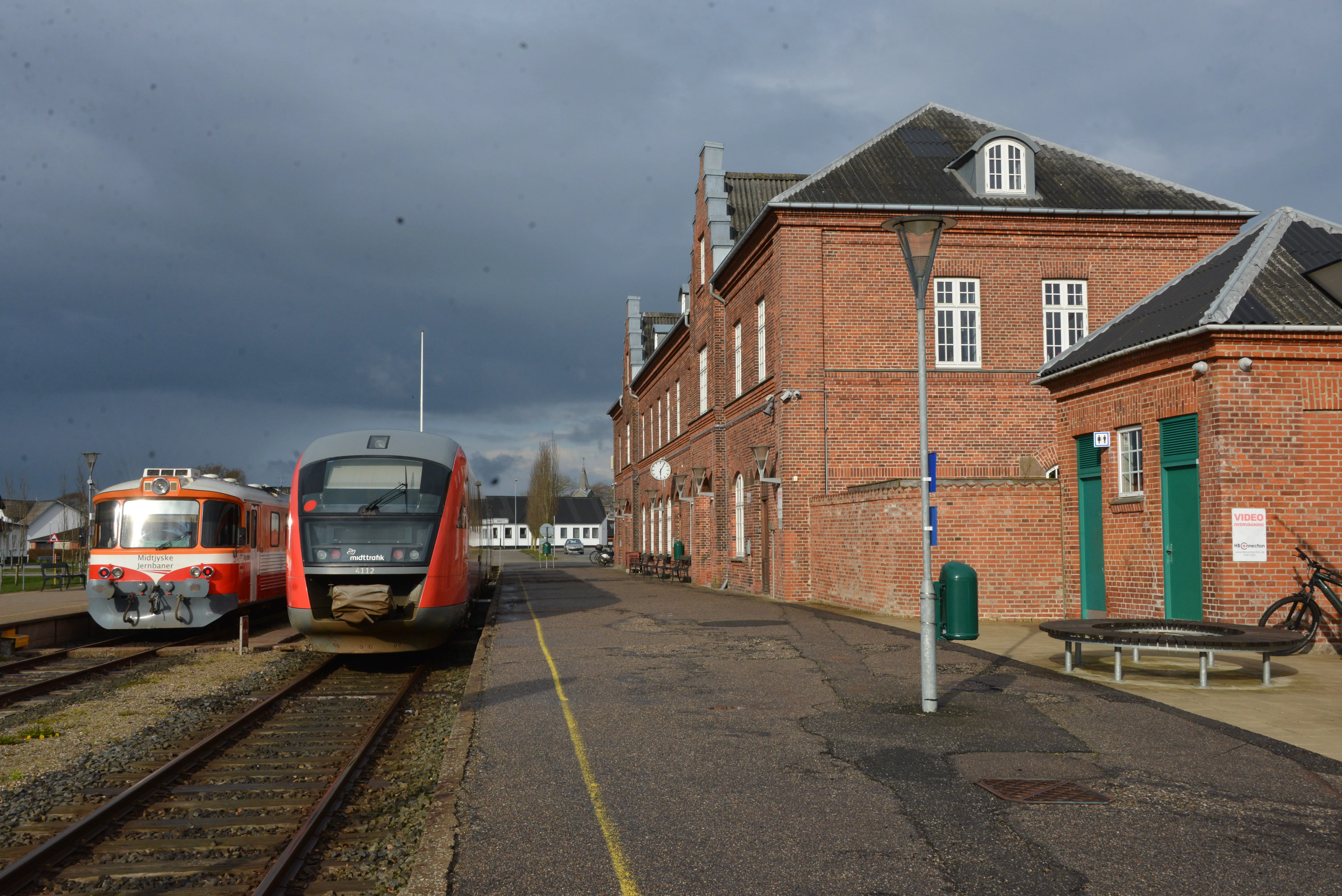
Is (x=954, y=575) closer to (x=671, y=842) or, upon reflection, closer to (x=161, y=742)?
(x=671, y=842)

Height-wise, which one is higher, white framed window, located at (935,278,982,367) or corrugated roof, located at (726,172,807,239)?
corrugated roof, located at (726,172,807,239)

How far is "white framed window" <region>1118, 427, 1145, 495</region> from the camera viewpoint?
14312mm

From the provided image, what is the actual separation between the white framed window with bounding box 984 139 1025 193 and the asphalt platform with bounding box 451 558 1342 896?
1462 centimetres

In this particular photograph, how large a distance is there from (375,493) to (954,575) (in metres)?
7.24

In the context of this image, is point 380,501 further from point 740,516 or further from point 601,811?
point 740,516

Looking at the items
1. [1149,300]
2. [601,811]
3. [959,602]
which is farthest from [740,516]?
[601,811]

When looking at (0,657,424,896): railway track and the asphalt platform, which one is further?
(0,657,424,896): railway track

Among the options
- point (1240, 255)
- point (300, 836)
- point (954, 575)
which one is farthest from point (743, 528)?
point (300, 836)

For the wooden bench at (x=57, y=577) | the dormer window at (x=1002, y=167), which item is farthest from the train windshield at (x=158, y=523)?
the dormer window at (x=1002, y=167)

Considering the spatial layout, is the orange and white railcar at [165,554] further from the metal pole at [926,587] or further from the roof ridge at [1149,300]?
the roof ridge at [1149,300]

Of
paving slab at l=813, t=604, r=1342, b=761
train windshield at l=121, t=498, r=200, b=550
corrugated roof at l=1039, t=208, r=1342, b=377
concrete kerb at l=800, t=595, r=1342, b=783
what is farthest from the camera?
train windshield at l=121, t=498, r=200, b=550

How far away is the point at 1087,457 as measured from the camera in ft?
51.2

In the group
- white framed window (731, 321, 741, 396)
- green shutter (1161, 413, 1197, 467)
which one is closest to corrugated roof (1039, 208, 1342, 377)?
green shutter (1161, 413, 1197, 467)

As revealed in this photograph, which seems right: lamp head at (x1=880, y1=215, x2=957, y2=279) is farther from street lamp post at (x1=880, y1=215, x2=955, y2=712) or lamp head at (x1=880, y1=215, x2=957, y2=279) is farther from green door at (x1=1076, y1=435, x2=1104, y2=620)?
green door at (x1=1076, y1=435, x2=1104, y2=620)
